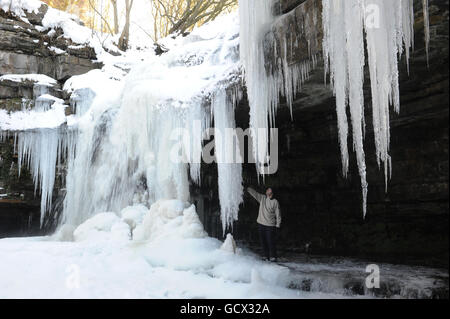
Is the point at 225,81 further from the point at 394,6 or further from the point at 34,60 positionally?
the point at 34,60

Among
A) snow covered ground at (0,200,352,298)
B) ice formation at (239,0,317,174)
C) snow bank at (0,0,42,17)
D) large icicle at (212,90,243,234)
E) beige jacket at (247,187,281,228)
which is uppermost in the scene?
snow bank at (0,0,42,17)

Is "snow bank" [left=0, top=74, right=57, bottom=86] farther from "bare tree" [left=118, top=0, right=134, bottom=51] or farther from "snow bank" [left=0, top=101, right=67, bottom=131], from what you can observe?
"bare tree" [left=118, top=0, right=134, bottom=51]

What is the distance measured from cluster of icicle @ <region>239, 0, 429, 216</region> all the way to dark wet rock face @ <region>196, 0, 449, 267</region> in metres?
0.24

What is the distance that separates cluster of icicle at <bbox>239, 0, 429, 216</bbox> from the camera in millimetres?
3867

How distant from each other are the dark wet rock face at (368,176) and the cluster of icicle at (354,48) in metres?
0.24

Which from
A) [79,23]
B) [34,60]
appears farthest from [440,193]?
[79,23]

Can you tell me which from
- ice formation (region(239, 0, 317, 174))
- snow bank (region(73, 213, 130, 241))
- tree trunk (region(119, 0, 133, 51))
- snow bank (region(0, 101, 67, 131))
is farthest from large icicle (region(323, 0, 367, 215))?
tree trunk (region(119, 0, 133, 51))

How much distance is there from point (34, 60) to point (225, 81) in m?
8.14

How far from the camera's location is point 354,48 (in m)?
4.16

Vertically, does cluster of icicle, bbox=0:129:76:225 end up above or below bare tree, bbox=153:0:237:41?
below

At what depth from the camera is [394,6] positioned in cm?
381

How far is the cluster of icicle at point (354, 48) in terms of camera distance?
12.7 feet
